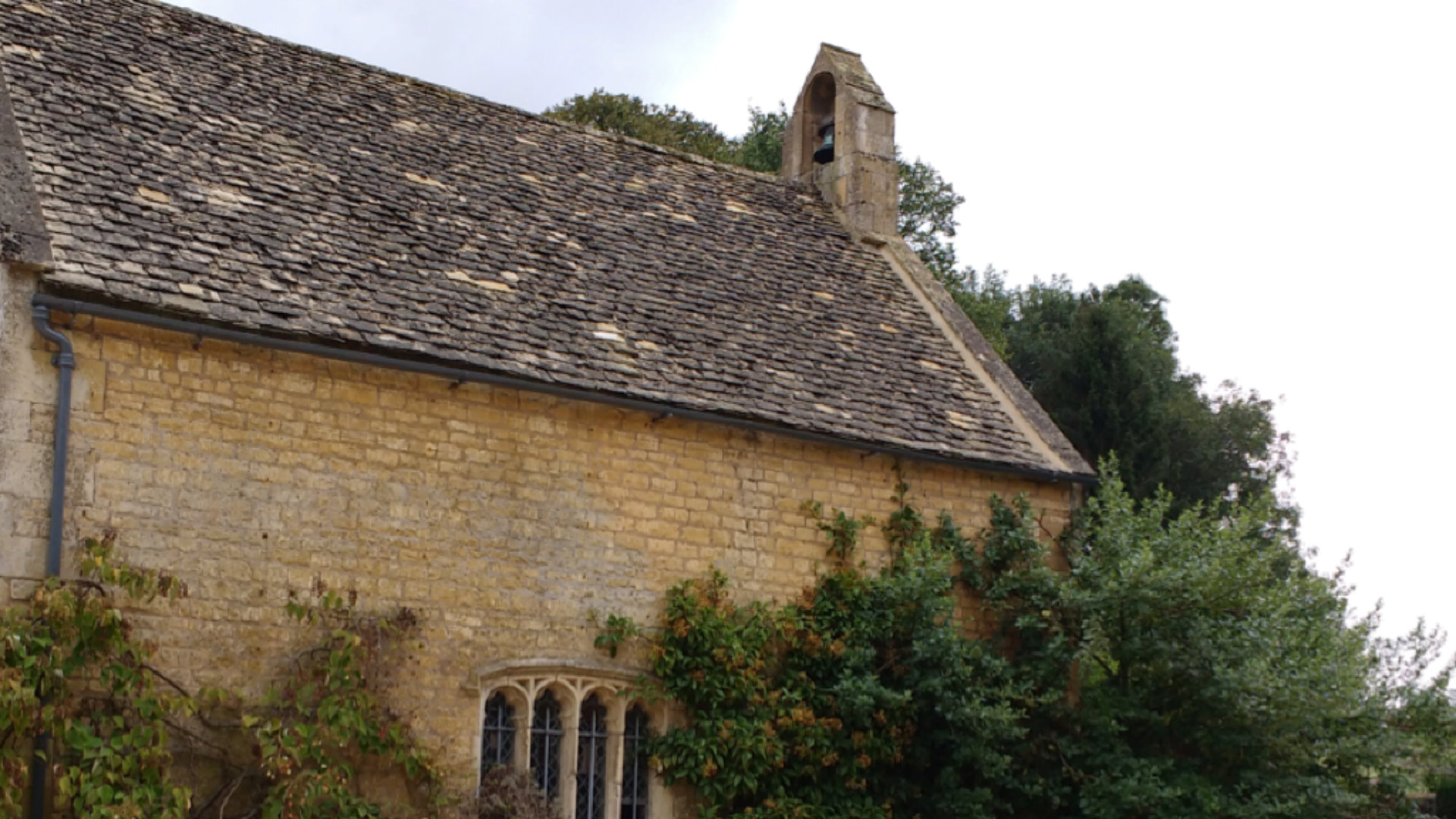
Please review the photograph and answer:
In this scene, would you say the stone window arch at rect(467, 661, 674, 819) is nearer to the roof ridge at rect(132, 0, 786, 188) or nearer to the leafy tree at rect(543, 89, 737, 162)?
the roof ridge at rect(132, 0, 786, 188)

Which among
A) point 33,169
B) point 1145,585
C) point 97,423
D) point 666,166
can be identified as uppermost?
point 666,166

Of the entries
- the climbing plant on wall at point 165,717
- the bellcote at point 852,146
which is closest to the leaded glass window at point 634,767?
the climbing plant on wall at point 165,717

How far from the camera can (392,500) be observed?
1154cm

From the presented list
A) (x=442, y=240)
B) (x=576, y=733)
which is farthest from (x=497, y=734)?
(x=442, y=240)

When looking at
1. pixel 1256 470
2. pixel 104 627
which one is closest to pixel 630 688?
pixel 104 627

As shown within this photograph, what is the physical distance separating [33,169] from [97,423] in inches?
89.2

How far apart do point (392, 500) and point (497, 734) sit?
2.02 meters

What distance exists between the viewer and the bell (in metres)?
19.3

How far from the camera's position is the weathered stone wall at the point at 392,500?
10.4m

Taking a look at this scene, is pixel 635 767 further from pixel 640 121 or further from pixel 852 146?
pixel 640 121

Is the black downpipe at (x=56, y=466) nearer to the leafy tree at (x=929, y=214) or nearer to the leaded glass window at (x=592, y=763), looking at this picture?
the leaded glass window at (x=592, y=763)

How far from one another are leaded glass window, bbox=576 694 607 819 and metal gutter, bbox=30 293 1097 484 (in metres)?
2.45

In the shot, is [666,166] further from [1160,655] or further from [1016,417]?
[1160,655]

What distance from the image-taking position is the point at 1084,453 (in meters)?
29.1
